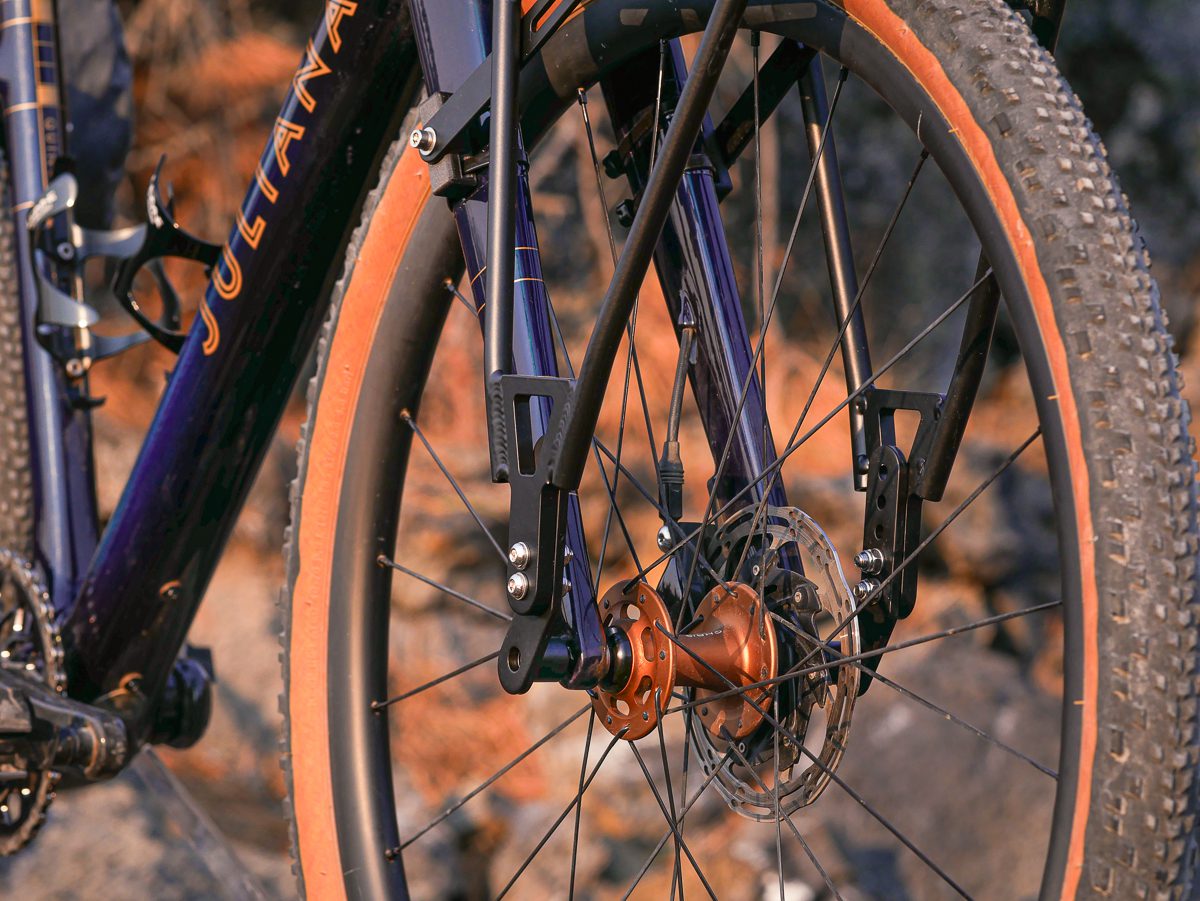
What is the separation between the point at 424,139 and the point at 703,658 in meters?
0.34

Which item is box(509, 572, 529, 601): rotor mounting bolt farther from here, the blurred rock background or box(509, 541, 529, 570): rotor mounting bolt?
the blurred rock background

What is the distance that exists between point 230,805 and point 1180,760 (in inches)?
91.6

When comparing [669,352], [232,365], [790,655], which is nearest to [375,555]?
[232,365]

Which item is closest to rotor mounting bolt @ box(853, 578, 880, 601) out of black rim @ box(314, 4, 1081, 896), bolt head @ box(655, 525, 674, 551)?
bolt head @ box(655, 525, 674, 551)

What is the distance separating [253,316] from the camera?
41.2 inches

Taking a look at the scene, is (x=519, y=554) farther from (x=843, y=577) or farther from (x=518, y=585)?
(x=843, y=577)

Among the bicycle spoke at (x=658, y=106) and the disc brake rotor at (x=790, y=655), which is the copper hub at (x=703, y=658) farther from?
the bicycle spoke at (x=658, y=106)

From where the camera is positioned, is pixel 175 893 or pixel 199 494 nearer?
pixel 199 494

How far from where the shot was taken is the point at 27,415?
124cm

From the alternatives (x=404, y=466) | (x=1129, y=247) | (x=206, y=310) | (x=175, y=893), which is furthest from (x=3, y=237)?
(x=1129, y=247)

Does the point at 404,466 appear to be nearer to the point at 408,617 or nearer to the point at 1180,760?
the point at 1180,760

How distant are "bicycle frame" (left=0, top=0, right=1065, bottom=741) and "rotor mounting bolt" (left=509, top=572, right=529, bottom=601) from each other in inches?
2.8

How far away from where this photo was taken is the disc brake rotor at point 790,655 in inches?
26.3

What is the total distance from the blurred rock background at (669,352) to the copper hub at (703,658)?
1.30 metres
